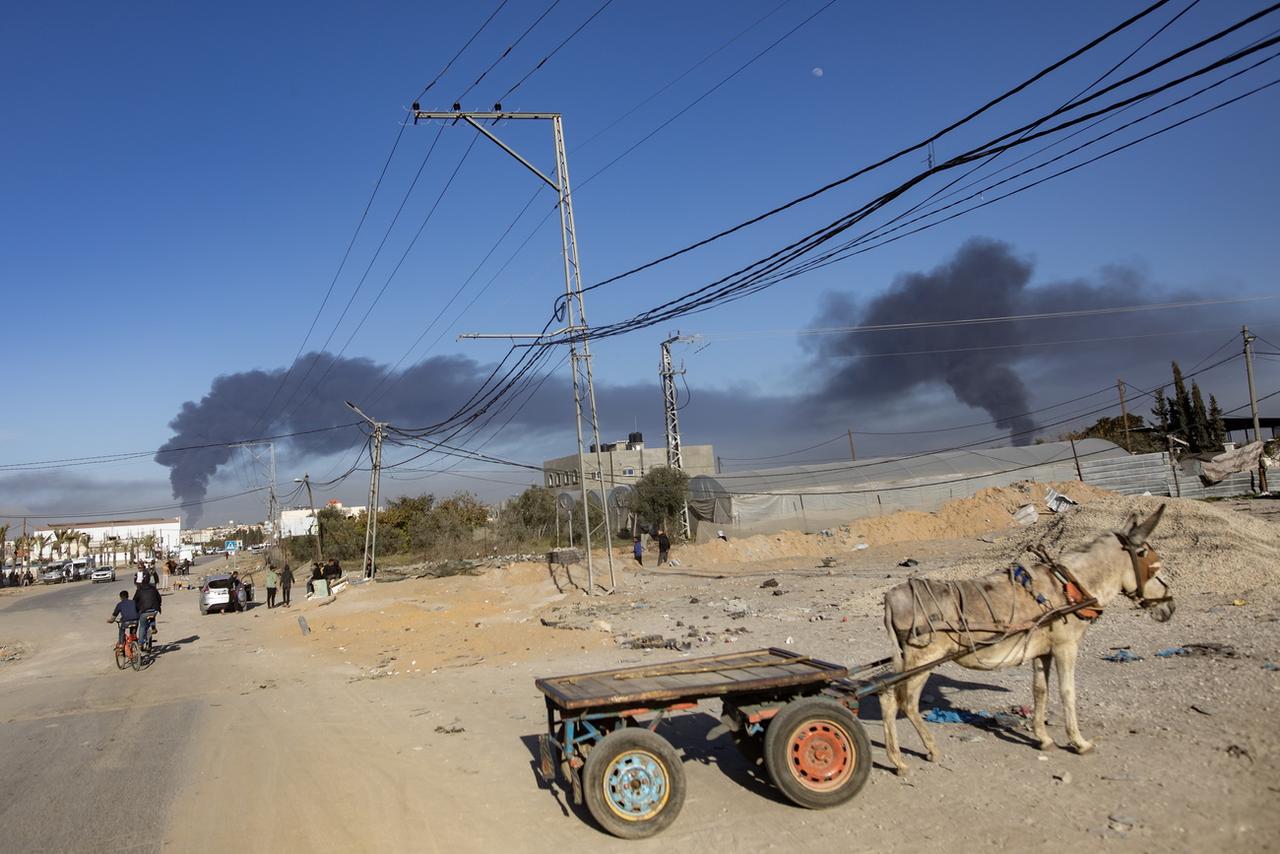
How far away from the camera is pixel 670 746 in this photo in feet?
22.1

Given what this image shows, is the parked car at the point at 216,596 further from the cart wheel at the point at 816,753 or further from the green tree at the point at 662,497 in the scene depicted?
the cart wheel at the point at 816,753

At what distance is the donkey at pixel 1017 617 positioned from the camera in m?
7.44

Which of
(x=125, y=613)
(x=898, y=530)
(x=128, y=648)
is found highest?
(x=898, y=530)

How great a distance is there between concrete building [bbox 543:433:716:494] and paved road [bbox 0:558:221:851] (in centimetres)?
5039

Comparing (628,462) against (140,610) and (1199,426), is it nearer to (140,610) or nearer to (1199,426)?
(1199,426)

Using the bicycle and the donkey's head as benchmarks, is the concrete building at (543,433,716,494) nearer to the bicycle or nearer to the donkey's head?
the bicycle

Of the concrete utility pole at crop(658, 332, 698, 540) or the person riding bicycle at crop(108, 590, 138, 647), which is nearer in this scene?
the person riding bicycle at crop(108, 590, 138, 647)

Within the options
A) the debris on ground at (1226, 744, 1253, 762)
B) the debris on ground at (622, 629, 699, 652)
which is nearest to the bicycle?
the debris on ground at (622, 629, 699, 652)

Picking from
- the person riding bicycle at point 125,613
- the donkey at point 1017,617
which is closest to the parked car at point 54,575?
the person riding bicycle at point 125,613

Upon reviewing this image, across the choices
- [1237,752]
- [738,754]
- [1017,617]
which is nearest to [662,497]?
[738,754]

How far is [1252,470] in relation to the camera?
41.1m

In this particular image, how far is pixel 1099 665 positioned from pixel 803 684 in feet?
19.6

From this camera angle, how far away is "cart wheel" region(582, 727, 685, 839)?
6480mm

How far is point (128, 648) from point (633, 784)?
56.2ft
